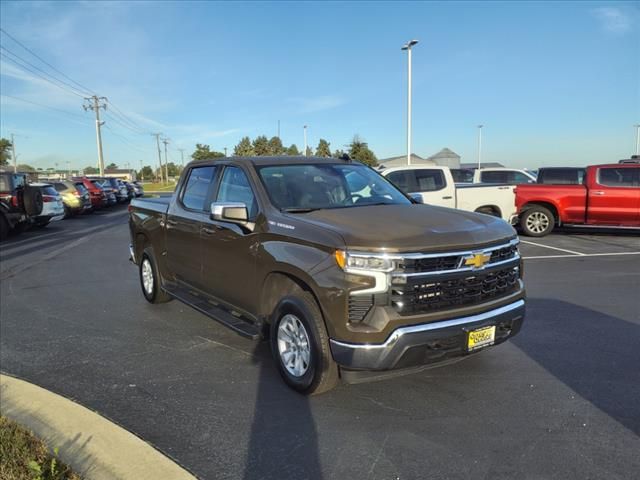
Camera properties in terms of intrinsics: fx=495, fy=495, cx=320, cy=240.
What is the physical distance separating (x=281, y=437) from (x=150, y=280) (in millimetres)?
3929

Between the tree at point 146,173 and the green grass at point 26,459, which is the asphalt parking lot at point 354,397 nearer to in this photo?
the green grass at point 26,459

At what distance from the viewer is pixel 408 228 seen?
3584 millimetres

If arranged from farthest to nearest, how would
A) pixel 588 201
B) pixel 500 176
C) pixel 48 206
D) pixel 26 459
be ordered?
pixel 500 176 → pixel 48 206 → pixel 588 201 → pixel 26 459

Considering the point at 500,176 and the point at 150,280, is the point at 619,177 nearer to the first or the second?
the point at 500,176

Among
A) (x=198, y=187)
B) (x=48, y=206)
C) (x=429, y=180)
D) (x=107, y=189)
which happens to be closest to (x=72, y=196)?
(x=48, y=206)

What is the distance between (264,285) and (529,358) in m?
2.53

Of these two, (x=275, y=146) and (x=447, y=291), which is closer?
(x=447, y=291)

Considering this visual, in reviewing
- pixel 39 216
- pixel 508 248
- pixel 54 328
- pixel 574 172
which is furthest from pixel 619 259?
pixel 39 216

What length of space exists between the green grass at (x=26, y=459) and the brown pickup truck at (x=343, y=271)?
1.64 meters

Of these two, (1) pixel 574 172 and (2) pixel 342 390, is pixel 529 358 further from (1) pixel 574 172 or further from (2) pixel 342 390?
(1) pixel 574 172

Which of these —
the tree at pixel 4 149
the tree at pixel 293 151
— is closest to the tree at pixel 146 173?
the tree at pixel 4 149

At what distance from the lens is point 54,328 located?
5.68m

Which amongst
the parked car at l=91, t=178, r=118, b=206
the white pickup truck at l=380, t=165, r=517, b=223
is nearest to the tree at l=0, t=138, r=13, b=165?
the parked car at l=91, t=178, r=118, b=206

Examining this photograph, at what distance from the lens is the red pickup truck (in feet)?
39.9
